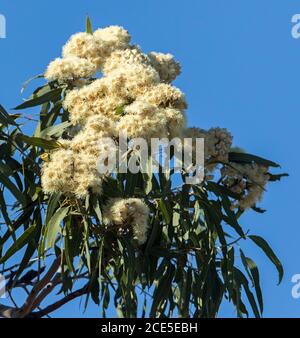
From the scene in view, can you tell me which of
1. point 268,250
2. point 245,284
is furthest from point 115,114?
point 245,284

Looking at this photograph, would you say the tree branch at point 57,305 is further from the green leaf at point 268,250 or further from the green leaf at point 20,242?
the green leaf at point 268,250

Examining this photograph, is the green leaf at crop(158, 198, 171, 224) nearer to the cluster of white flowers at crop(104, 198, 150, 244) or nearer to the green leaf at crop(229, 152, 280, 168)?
the cluster of white flowers at crop(104, 198, 150, 244)

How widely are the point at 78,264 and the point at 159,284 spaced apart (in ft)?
1.70

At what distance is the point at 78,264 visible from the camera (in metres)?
7.16

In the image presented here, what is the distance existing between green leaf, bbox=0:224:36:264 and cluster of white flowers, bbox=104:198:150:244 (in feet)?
1.46

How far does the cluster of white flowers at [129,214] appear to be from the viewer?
6105 mm

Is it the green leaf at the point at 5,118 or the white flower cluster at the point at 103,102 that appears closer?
the white flower cluster at the point at 103,102

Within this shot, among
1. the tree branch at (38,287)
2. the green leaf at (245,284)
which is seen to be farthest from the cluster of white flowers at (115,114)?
the tree branch at (38,287)

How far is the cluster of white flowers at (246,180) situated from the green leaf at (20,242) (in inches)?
32.1

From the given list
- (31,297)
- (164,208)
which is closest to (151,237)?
(164,208)

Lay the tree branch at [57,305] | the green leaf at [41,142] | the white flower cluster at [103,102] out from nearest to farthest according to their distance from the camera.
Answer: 1. the white flower cluster at [103,102]
2. the green leaf at [41,142]
3. the tree branch at [57,305]

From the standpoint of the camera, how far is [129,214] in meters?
6.12
